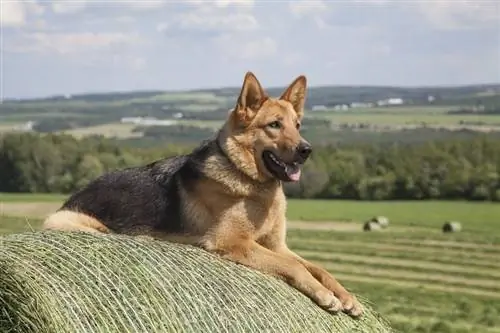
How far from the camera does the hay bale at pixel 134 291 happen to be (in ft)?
17.0

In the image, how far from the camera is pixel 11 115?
128750mm

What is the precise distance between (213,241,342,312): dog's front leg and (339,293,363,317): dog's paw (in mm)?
114

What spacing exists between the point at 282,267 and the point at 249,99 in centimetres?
122

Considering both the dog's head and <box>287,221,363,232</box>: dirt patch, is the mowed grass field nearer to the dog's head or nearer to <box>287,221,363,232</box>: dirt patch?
<box>287,221,363,232</box>: dirt patch

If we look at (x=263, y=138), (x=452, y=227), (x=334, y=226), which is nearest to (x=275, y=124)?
(x=263, y=138)

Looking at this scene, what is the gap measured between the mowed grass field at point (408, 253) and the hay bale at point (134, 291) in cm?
212

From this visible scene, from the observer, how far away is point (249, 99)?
20.9 ft

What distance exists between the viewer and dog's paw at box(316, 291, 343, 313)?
6512 millimetres

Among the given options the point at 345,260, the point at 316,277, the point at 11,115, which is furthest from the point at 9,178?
the point at 11,115

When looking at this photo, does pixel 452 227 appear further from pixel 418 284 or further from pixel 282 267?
pixel 282 267

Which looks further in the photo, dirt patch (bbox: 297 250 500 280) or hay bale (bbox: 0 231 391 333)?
dirt patch (bbox: 297 250 500 280)

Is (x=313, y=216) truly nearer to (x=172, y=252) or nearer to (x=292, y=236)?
(x=292, y=236)

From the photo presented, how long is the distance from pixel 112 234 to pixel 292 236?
24.9m

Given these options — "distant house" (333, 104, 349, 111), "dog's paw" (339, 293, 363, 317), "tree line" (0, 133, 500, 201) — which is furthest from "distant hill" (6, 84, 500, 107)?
"dog's paw" (339, 293, 363, 317)
